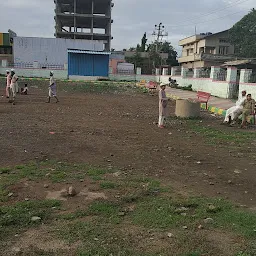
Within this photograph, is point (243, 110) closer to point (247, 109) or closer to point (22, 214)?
point (247, 109)

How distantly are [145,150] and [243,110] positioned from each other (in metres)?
5.45

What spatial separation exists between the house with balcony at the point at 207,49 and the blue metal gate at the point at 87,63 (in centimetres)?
2006

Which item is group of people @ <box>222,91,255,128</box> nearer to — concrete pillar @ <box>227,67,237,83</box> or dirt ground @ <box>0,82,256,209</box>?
dirt ground @ <box>0,82,256,209</box>

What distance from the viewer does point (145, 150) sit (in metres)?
7.75

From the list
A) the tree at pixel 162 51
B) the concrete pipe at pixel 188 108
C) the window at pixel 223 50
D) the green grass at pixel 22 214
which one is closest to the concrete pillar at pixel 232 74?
the concrete pipe at pixel 188 108

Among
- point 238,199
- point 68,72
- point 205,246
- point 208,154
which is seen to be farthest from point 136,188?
point 68,72

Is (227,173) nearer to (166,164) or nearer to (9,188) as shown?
(166,164)

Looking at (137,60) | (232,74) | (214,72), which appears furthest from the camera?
(137,60)

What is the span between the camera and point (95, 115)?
13422mm

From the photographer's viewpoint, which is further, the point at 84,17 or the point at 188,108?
the point at 84,17

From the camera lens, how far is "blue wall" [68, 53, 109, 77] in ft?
135

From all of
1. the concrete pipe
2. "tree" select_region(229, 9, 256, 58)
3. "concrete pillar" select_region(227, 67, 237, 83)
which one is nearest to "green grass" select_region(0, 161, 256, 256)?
the concrete pipe

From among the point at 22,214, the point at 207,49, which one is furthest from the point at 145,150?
the point at 207,49

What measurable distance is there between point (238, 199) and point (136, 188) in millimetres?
1539
